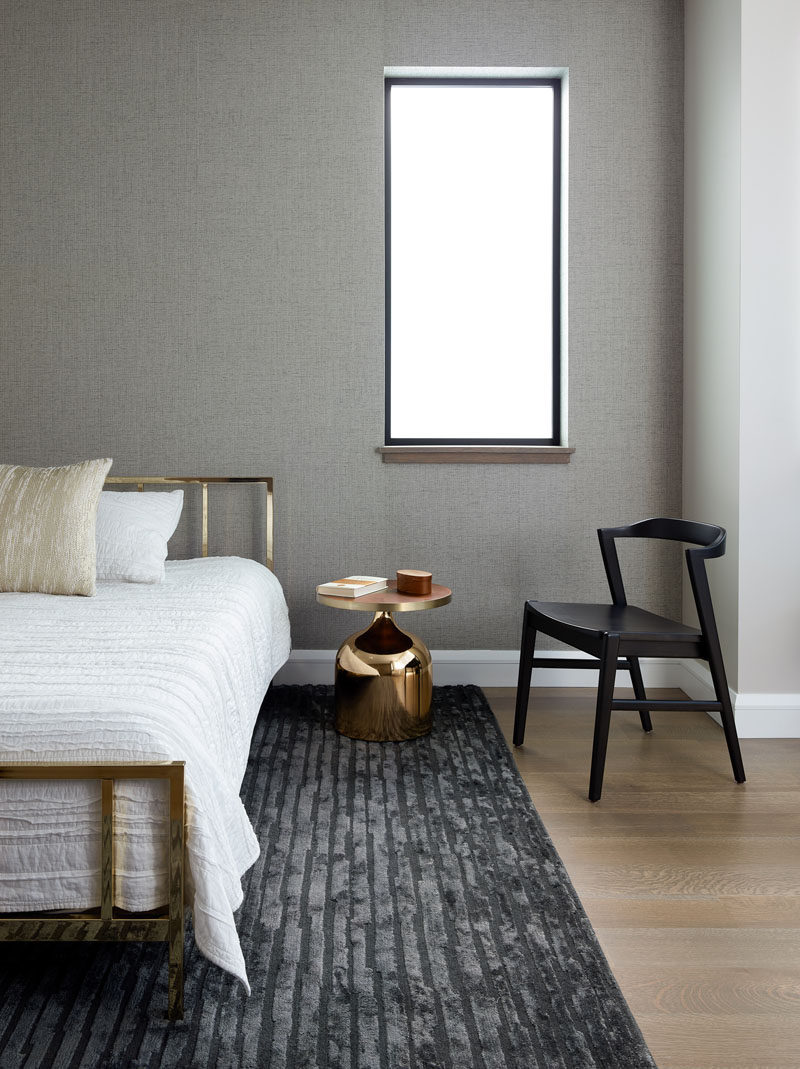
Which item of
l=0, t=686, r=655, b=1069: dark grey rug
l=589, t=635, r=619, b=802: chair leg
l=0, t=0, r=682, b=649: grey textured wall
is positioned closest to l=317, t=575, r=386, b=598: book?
l=0, t=0, r=682, b=649: grey textured wall

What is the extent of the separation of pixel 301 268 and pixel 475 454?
3.28ft

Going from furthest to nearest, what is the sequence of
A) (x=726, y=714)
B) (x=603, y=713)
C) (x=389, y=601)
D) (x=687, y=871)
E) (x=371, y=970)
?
1. (x=389, y=601)
2. (x=726, y=714)
3. (x=603, y=713)
4. (x=687, y=871)
5. (x=371, y=970)

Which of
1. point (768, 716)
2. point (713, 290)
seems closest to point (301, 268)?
point (713, 290)

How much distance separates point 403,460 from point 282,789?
4.71 feet

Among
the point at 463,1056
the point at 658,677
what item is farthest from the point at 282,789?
the point at 658,677

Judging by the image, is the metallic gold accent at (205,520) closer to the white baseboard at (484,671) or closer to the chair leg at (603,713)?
the white baseboard at (484,671)

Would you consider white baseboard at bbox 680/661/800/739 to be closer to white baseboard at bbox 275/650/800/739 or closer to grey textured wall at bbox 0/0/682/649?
white baseboard at bbox 275/650/800/739

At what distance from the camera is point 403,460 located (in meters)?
3.21

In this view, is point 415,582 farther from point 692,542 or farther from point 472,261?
point 472,261

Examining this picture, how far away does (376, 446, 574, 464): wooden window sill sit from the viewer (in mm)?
3191

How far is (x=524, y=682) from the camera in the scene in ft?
8.58

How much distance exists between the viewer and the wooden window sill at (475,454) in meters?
3.19

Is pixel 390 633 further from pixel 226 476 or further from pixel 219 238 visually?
pixel 219 238

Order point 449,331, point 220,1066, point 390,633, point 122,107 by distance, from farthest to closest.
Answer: point 449,331, point 122,107, point 390,633, point 220,1066
